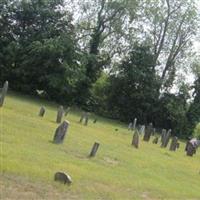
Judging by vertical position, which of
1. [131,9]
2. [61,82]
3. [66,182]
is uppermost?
[131,9]

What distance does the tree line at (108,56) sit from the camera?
46625 mm

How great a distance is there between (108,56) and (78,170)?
42154 mm

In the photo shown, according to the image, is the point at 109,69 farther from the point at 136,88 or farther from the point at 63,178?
the point at 63,178

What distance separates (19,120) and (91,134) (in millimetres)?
4511

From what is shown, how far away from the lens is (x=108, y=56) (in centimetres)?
5591

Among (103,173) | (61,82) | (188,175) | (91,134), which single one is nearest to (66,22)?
(61,82)

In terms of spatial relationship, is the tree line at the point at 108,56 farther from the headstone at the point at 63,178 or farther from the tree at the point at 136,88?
the headstone at the point at 63,178

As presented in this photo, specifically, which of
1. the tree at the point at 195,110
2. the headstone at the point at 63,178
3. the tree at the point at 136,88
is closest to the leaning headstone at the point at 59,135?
the headstone at the point at 63,178

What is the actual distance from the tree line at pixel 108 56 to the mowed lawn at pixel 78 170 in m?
24.1

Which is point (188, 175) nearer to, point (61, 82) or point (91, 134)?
point (91, 134)

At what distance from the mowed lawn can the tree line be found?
948 inches

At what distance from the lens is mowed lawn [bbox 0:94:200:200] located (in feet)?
38.0

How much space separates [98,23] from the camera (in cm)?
5384

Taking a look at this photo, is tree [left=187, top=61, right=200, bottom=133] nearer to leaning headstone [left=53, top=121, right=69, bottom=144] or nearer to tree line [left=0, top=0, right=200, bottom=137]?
tree line [left=0, top=0, right=200, bottom=137]
